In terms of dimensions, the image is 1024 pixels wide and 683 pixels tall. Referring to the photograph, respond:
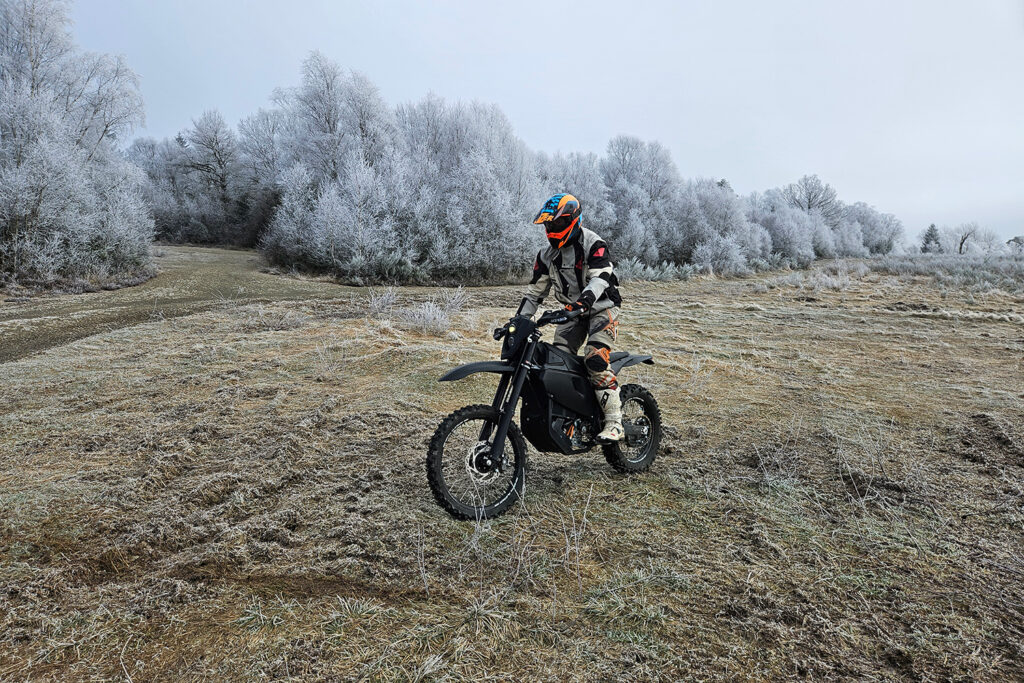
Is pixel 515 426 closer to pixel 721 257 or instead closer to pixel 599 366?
pixel 599 366

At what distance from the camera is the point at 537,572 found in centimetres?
268

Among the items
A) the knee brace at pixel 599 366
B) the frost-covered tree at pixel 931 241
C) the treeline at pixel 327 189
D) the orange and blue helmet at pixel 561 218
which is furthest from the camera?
the frost-covered tree at pixel 931 241

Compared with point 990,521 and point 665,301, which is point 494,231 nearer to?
point 665,301

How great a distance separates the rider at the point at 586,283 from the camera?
11.3ft

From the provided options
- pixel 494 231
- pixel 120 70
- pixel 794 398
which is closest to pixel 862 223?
pixel 494 231

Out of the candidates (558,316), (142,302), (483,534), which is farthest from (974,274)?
(142,302)

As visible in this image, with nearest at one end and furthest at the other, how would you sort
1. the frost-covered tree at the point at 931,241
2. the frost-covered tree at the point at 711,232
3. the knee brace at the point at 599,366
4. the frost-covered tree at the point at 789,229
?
the knee brace at the point at 599,366 → the frost-covered tree at the point at 711,232 → the frost-covered tree at the point at 789,229 → the frost-covered tree at the point at 931,241

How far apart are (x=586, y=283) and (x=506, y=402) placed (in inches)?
41.5

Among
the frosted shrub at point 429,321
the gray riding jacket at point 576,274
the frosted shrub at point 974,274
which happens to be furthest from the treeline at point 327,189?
the gray riding jacket at point 576,274

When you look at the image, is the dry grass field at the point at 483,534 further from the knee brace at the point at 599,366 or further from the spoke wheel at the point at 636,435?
the knee brace at the point at 599,366

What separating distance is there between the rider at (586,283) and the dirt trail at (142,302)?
8.03m

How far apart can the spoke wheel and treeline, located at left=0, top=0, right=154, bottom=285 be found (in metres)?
16.1

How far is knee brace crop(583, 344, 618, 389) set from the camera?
3.55 meters

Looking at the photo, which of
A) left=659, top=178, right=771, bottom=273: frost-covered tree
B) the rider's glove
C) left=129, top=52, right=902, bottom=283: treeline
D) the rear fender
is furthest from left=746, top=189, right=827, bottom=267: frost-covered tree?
the rider's glove
